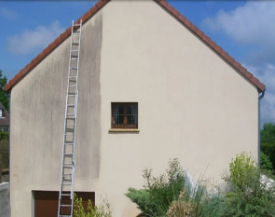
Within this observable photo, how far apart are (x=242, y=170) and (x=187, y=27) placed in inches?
167

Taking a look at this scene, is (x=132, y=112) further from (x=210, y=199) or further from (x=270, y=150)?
(x=270, y=150)

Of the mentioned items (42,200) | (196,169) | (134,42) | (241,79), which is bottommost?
(42,200)

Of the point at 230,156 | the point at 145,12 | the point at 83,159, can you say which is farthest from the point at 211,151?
the point at 145,12

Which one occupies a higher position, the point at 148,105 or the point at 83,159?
the point at 148,105

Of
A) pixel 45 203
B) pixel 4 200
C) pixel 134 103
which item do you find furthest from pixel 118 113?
pixel 4 200

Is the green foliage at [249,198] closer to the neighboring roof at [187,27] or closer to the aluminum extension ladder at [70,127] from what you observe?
the neighboring roof at [187,27]

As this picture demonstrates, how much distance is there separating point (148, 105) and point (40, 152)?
3459 millimetres

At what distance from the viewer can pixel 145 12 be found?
1151cm

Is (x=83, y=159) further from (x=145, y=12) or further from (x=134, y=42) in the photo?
(x=145, y=12)

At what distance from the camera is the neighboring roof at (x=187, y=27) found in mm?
11195

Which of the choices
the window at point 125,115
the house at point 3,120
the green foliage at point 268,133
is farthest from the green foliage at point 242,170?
the house at point 3,120

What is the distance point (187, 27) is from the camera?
11.4 m

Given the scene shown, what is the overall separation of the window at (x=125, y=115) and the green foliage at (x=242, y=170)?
302 centimetres

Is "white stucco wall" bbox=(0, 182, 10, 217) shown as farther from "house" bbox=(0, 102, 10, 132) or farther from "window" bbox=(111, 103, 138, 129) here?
"house" bbox=(0, 102, 10, 132)
